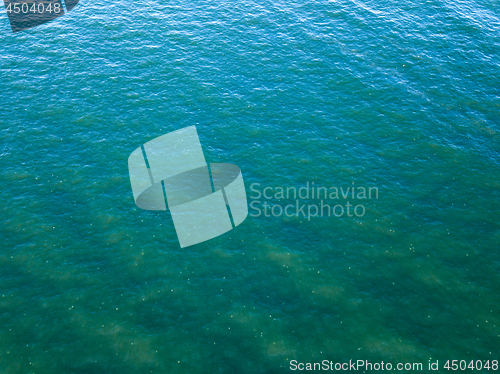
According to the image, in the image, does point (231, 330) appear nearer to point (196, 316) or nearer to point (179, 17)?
point (196, 316)

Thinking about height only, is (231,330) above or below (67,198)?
below

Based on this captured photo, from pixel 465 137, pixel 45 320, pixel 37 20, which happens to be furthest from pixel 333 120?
pixel 37 20

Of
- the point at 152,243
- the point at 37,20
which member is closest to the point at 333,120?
the point at 152,243

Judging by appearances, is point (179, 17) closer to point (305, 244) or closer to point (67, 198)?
point (67, 198)

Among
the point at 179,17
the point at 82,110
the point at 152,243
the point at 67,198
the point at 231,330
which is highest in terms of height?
the point at 179,17

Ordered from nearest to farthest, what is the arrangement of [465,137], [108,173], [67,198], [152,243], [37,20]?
[152,243], [67,198], [108,173], [465,137], [37,20]

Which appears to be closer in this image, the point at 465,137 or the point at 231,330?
the point at 231,330

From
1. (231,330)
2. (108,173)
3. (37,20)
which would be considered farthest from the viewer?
(37,20)
